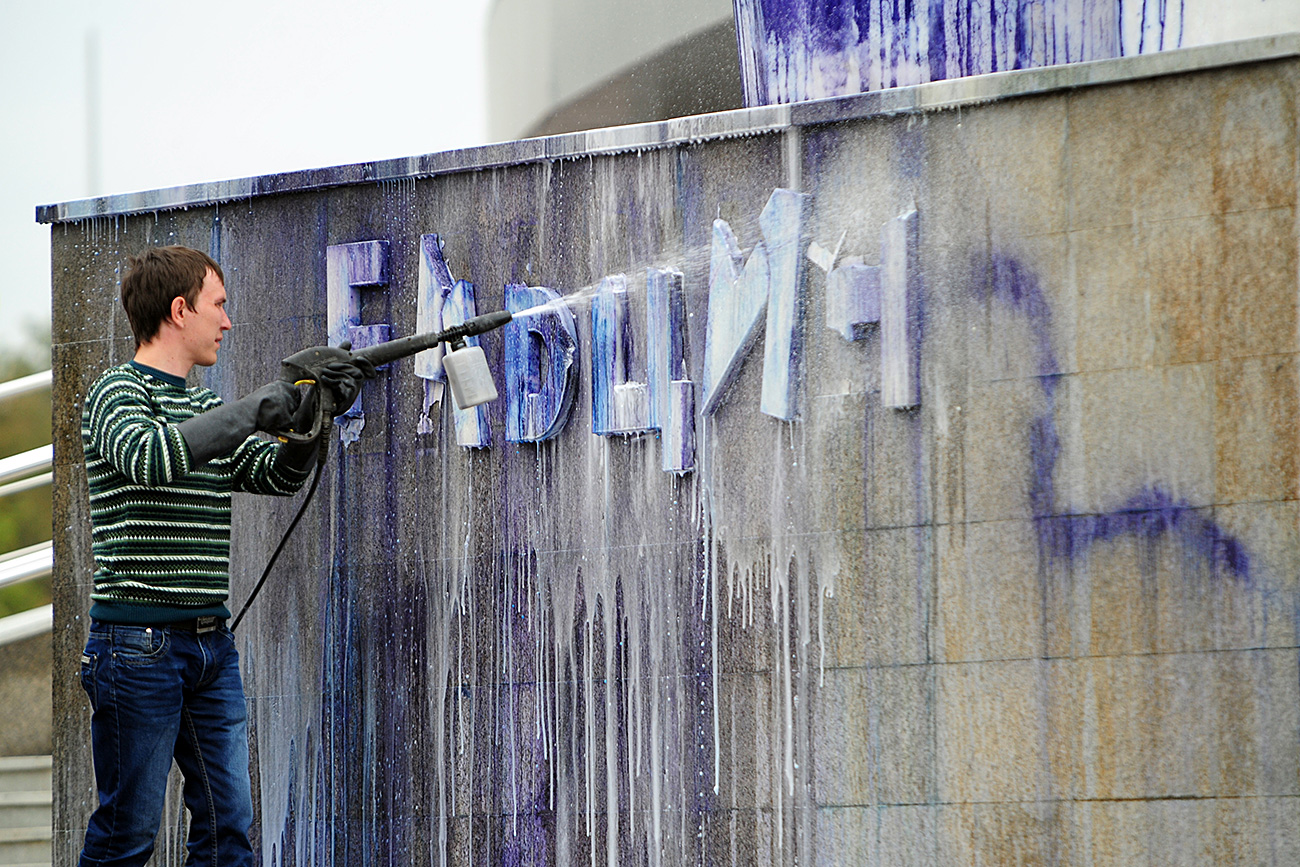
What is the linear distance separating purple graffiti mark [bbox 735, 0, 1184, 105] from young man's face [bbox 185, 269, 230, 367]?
224cm

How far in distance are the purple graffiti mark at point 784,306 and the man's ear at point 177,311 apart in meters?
1.95

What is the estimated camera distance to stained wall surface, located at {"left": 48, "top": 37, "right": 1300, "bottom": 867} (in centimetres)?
452

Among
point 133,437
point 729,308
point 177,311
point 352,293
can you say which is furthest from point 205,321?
point 729,308

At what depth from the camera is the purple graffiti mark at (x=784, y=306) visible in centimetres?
499

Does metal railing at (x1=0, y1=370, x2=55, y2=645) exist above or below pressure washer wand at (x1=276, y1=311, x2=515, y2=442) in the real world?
below

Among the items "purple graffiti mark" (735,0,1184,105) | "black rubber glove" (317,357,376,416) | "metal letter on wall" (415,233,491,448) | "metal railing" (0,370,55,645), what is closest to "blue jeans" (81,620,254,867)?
"black rubber glove" (317,357,376,416)

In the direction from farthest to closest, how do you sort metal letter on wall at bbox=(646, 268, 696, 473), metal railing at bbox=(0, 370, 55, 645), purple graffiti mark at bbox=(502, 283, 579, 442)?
1. metal railing at bbox=(0, 370, 55, 645)
2. purple graffiti mark at bbox=(502, 283, 579, 442)
3. metal letter on wall at bbox=(646, 268, 696, 473)

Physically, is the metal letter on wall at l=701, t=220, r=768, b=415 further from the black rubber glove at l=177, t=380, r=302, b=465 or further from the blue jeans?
the blue jeans

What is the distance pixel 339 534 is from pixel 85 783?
1482mm

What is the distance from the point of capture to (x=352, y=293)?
566 centimetres

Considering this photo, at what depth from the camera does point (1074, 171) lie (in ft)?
15.5

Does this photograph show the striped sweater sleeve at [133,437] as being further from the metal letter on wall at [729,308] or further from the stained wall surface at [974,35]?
the stained wall surface at [974,35]

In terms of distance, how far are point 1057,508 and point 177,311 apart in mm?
2880

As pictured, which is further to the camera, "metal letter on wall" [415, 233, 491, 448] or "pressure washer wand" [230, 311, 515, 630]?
"metal letter on wall" [415, 233, 491, 448]
